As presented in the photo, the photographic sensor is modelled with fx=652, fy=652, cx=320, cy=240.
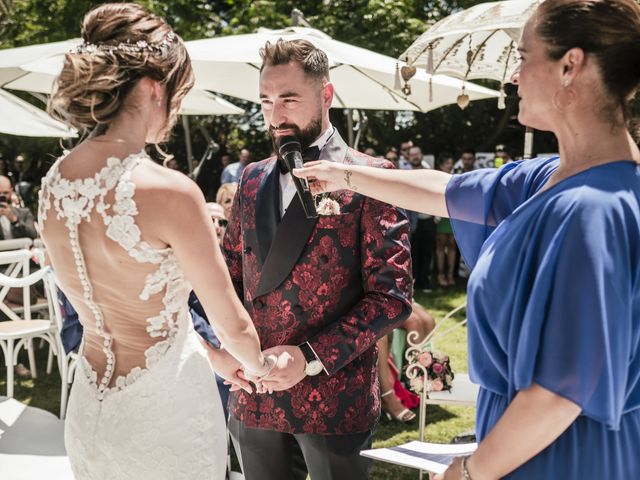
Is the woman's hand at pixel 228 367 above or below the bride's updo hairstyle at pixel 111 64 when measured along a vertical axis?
below

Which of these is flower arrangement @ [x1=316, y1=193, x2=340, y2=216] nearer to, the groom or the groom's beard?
the groom

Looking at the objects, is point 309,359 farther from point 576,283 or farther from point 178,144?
point 178,144

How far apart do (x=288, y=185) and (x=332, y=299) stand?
0.47 meters

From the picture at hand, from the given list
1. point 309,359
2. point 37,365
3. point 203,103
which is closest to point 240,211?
point 309,359

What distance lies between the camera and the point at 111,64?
173 cm

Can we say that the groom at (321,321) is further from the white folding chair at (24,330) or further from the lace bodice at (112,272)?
the white folding chair at (24,330)

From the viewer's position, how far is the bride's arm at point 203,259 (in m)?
1.67

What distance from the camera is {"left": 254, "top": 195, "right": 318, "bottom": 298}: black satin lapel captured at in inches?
89.4

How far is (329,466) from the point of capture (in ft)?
7.36

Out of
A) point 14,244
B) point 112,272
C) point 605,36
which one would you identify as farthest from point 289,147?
point 14,244

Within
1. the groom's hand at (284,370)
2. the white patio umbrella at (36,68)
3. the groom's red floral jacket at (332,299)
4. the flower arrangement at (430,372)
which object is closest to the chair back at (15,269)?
the white patio umbrella at (36,68)

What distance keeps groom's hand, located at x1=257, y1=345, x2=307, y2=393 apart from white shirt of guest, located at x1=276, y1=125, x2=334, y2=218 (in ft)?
1.67

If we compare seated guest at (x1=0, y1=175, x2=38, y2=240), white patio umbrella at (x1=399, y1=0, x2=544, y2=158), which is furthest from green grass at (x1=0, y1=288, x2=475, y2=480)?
white patio umbrella at (x1=399, y1=0, x2=544, y2=158)

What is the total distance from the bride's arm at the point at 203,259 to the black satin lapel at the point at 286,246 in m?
0.42
